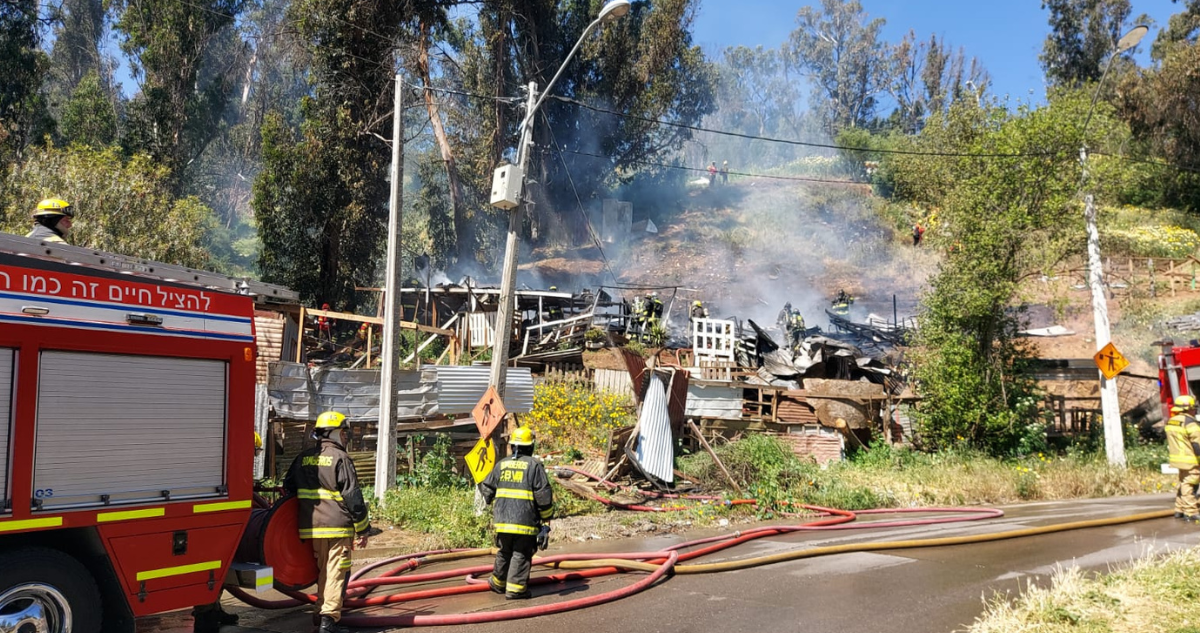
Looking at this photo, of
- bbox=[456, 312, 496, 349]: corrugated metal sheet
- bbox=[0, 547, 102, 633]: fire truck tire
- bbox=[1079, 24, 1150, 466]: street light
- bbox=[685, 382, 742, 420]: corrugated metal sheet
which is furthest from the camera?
bbox=[456, 312, 496, 349]: corrugated metal sheet

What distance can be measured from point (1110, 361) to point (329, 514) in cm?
1558

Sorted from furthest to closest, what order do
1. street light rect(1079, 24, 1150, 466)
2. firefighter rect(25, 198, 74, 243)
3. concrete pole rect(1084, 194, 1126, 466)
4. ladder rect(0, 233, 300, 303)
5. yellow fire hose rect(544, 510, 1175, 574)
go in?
concrete pole rect(1084, 194, 1126, 466) → street light rect(1079, 24, 1150, 466) → yellow fire hose rect(544, 510, 1175, 574) → firefighter rect(25, 198, 74, 243) → ladder rect(0, 233, 300, 303)

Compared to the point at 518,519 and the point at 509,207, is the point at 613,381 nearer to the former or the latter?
the point at 509,207

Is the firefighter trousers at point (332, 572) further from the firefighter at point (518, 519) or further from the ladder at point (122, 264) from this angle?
the ladder at point (122, 264)

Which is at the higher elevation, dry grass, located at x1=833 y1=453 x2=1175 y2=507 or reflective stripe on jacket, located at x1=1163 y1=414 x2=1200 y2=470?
reflective stripe on jacket, located at x1=1163 y1=414 x2=1200 y2=470

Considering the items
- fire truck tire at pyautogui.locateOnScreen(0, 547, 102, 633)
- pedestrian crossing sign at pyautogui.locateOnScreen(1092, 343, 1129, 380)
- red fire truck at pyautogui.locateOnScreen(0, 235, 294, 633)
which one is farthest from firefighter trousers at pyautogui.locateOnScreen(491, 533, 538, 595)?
pedestrian crossing sign at pyautogui.locateOnScreen(1092, 343, 1129, 380)

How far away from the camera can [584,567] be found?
8453mm

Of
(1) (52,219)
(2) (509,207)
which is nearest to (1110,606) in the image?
(2) (509,207)

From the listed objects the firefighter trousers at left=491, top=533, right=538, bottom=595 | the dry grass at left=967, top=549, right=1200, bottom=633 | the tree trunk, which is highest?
the tree trunk

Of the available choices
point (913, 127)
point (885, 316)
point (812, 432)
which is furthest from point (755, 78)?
point (812, 432)

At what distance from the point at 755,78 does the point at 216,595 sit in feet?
288

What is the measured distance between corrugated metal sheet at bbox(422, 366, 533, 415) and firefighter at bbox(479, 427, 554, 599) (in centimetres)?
696

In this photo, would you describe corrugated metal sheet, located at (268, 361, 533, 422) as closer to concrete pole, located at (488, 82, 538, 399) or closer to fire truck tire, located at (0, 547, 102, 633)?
concrete pole, located at (488, 82, 538, 399)

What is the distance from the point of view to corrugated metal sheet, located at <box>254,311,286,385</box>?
52.5 feet
